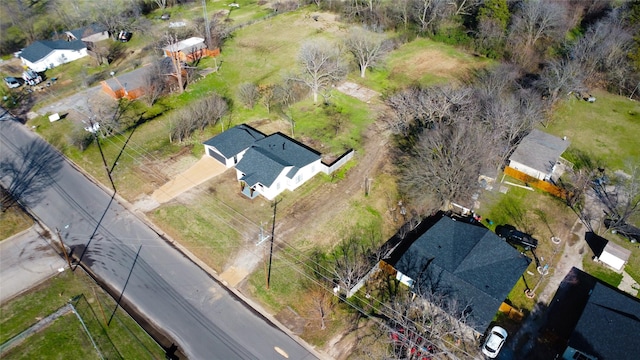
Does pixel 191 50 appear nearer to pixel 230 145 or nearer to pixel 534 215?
pixel 230 145

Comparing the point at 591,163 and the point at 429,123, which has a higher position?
the point at 429,123

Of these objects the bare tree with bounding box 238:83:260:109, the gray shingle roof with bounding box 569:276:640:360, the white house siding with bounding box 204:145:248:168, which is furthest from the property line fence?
the gray shingle roof with bounding box 569:276:640:360

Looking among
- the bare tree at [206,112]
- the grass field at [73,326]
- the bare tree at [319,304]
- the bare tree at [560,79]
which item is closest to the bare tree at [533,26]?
the bare tree at [560,79]

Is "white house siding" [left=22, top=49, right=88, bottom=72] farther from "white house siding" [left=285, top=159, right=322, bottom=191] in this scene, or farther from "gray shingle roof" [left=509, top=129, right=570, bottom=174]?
"gray shingle roof" [left=509, top=129, right=570, bottom=174]

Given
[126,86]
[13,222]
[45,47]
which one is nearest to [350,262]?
[13,222]

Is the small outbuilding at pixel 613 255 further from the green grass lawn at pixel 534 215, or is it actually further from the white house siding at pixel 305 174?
the white house siding at pixel 305 174

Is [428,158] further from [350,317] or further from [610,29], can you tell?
[610,29]

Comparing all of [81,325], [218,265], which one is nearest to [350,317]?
A: [218,265]

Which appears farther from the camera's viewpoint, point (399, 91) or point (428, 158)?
point (399, 91)

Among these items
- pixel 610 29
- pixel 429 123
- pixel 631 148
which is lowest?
pixel 631 148
